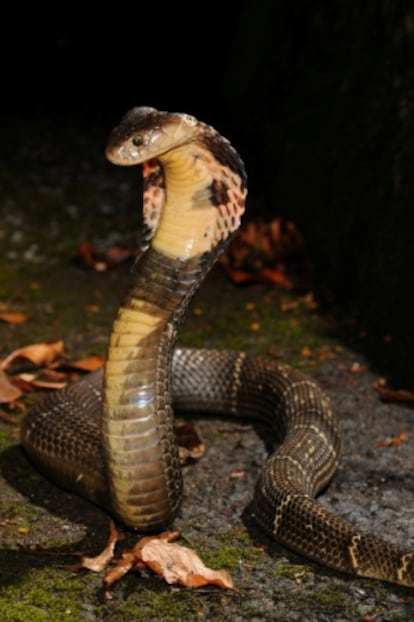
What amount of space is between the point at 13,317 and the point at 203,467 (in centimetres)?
238

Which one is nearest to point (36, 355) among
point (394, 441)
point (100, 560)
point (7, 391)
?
point (7, 391)

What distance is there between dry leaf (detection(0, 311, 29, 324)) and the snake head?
3551mm

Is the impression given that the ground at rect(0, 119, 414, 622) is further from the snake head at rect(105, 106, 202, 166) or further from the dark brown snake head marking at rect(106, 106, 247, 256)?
the snake head at rect(105, 106, 202, 166)

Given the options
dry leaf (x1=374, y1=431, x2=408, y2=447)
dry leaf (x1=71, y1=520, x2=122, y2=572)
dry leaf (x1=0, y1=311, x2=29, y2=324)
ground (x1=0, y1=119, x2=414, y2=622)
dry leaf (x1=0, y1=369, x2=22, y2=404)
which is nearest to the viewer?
ground (x1=0, y1=119, x2=414, y2=622)

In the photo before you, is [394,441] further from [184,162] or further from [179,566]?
[184,162]

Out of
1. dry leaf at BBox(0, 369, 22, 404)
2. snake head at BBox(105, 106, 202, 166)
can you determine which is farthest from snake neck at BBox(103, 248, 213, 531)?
dry leaf at BBox(0, 369, 22, 404)

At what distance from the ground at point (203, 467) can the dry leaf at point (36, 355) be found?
25 centimetres

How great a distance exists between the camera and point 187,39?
14008mm

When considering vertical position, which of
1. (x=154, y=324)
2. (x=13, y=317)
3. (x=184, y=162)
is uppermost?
(x=184, y=162)

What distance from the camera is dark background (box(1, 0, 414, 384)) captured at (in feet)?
25.0

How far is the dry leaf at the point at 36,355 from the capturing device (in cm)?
709

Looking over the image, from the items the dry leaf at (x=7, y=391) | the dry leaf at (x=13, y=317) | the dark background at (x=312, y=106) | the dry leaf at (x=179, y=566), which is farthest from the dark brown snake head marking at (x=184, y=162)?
the dry leaf at (x=13, y=317)

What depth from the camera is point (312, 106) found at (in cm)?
913

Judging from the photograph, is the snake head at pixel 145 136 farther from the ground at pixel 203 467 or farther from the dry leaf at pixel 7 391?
the dry leaf at pixel 7 391
